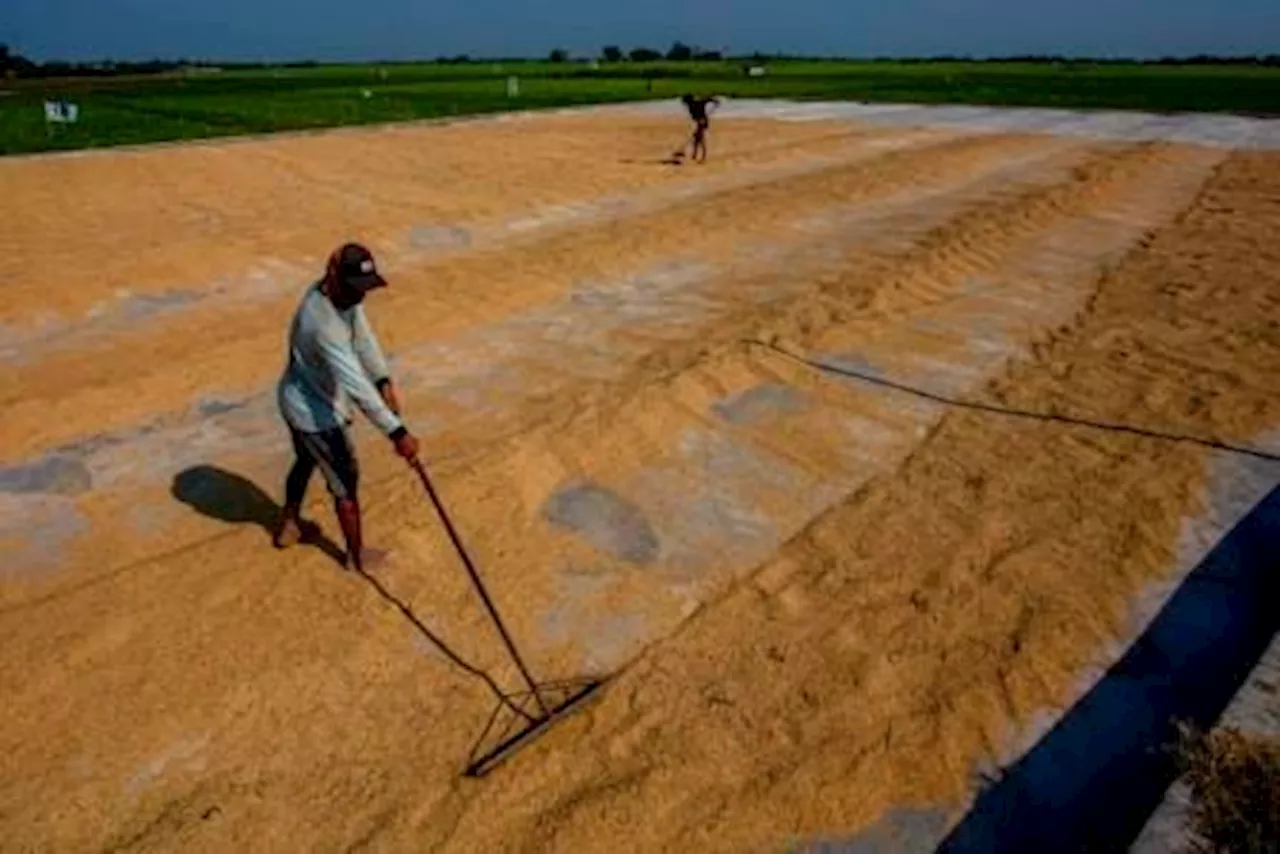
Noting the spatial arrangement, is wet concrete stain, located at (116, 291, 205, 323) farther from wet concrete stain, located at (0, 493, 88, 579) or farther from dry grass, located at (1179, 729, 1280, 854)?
dry grass, located at (1179, 729, 1280, 854)

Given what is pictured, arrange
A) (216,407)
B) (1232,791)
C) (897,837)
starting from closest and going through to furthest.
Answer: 1. (1232,791)
2. (897,837)
3. (216,407)

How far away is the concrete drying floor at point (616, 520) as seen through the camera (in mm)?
4645

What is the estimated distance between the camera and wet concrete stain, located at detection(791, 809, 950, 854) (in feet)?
14.0

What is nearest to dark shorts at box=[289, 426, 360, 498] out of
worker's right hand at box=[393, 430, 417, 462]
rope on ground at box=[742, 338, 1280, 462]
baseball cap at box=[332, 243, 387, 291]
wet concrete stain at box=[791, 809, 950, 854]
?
worker's right hand at box=[393, 430, 417, 462]

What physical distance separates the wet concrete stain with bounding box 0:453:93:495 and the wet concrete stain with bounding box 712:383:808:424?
4.63 m

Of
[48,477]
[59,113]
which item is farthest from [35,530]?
[59,113]

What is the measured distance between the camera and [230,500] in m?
7.07

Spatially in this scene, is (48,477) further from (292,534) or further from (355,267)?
(355,267)

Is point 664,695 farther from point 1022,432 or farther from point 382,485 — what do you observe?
point 1022,432

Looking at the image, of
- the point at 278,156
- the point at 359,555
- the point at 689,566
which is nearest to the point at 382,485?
the point at 359,555

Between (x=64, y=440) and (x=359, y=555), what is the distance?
329 centimetres

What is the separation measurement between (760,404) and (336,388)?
3907 millimetres

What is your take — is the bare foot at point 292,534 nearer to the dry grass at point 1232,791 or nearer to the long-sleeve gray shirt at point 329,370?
the long-sleeve gray shirt at point 329,370

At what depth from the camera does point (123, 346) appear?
10.3 metres
